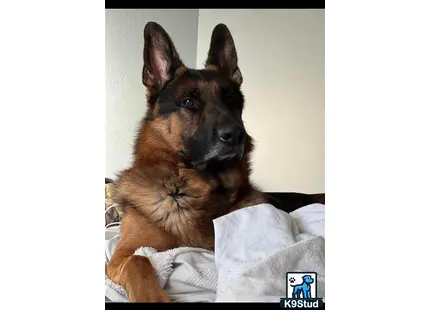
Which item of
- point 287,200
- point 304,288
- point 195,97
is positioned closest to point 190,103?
point 195,97

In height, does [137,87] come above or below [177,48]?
below

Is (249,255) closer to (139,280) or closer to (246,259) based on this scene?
(246,259)

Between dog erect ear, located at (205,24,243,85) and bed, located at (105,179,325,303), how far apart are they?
0.42 meters

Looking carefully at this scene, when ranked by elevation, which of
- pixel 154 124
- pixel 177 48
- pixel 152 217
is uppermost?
pixel 177 48

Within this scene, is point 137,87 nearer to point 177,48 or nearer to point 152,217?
point 177,48

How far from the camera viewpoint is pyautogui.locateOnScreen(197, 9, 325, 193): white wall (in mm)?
1585

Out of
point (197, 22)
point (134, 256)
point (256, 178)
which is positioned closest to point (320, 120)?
point (256, 178)

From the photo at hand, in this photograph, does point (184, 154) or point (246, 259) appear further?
point (184, 154)

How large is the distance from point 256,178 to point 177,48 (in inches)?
19.8

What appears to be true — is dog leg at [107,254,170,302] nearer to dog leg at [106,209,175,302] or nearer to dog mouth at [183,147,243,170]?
dog leg at [106,209,175,302]

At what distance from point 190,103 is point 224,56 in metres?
0.19

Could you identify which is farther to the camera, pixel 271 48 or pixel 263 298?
pixel 271 48

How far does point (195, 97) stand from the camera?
5.24ft
